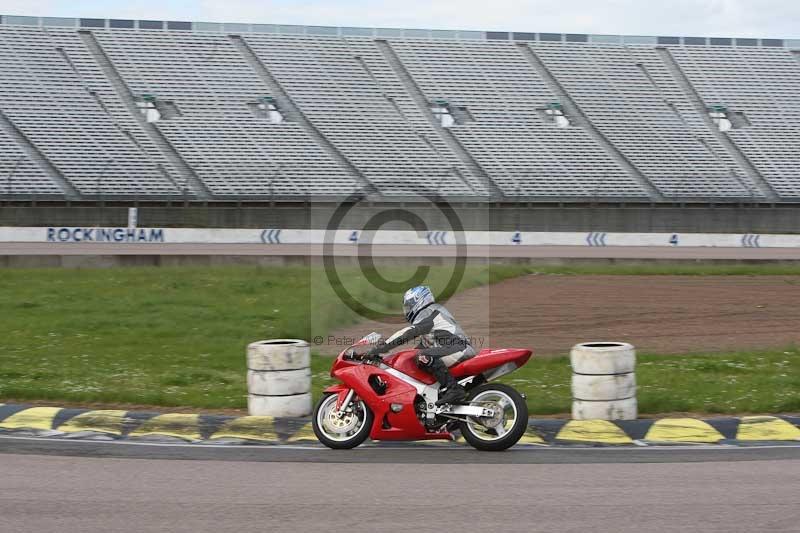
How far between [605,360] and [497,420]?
1.88 meters

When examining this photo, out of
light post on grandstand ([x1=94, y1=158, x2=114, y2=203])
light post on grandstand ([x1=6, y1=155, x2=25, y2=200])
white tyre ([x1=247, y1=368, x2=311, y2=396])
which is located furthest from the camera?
light post on grandstand ([x1=94, y1=158, x2=114, y2=203])

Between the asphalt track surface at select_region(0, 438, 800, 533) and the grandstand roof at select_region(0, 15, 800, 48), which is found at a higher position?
the grandstand roof at select_region(0, 15, 800, 48)

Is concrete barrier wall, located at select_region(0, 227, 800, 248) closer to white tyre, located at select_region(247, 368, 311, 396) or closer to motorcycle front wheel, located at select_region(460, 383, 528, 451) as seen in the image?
white tyre, located at select_region(247, 368, 311, 396)

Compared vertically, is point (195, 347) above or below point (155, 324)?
below

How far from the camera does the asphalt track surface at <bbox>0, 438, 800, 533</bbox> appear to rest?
6359mm

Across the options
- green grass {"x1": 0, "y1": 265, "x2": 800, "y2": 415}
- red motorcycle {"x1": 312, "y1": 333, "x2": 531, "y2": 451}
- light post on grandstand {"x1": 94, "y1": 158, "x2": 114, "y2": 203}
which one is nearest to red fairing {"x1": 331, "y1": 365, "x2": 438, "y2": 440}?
red motorcycle {"x1": 312, "y1": 333, "x2": 531, "y2": 451}

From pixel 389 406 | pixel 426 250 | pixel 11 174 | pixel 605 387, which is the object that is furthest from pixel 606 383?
pixel 11 174

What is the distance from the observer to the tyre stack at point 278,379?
34.4ft

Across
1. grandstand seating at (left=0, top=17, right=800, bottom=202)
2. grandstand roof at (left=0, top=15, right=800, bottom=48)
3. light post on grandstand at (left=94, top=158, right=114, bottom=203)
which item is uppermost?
grandstand roof at (left=0, top=15, right=800, bottom=48)

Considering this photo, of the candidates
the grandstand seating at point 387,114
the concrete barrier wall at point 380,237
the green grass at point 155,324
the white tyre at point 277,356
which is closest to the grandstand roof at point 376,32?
the grandstand seating at point 387,114

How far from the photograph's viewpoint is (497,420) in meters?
8.88

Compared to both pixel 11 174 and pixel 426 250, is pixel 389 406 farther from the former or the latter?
pixel 11 174

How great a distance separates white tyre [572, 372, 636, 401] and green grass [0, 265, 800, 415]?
2.58 ft

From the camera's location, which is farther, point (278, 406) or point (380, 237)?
point (380, 237)
